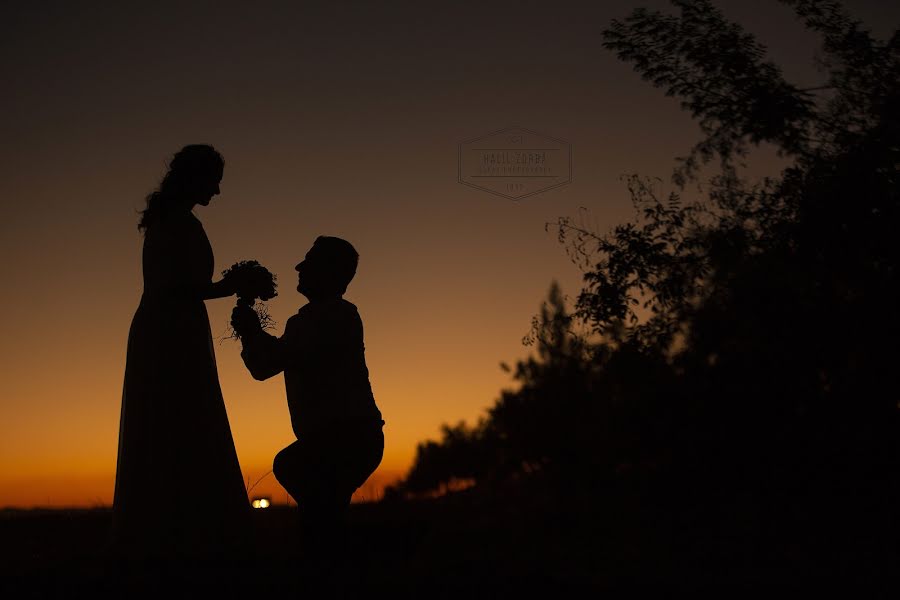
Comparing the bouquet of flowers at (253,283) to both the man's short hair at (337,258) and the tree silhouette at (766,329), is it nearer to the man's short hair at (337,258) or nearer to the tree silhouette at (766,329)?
the man's short hair at (337,258)

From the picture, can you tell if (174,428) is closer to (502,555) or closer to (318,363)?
(318,363)

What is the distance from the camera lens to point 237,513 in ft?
21.3

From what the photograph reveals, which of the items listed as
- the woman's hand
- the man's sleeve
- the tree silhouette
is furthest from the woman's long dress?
the tree silhouette

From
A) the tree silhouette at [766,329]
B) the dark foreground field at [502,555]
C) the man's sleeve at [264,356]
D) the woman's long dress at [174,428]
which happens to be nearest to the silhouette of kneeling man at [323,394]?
the man's sleeve at [264,356]

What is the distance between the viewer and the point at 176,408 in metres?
6.45

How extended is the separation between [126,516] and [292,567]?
142 cm

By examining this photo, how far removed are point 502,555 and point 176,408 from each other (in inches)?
101

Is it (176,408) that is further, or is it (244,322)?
(176,408)

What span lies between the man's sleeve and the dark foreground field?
3.95 feet

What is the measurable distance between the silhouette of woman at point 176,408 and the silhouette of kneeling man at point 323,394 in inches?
64.9

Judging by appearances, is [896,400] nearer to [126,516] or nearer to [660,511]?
[660,511]

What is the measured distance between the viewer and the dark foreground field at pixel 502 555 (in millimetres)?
5250

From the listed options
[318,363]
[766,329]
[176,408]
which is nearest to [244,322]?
[318,363]

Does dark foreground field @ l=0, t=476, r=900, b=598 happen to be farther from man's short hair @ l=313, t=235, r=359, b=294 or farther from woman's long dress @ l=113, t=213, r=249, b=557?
man's short hair @ l=313, t=235, r=359, b=294
